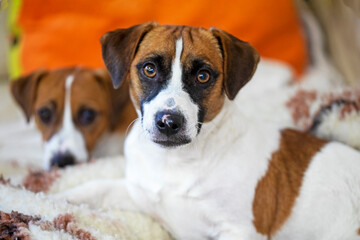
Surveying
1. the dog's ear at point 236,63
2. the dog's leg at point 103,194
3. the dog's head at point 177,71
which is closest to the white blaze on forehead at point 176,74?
the dog's head at point 177,71

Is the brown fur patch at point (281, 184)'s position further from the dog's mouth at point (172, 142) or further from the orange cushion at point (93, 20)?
the orange cushion at point (93, 20)

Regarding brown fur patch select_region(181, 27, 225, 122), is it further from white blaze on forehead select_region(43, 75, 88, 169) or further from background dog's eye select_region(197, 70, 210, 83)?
white blaze on forehead select_region(43, 75, 88, 169)

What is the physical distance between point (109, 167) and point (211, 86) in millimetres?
1049

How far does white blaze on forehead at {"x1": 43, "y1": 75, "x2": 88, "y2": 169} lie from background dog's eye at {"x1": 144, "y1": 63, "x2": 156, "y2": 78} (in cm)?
105

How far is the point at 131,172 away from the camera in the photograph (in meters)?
2.29

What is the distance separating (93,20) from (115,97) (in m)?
1.14

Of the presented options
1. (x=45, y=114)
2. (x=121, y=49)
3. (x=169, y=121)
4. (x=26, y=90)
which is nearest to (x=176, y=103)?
(x=169, y=121)

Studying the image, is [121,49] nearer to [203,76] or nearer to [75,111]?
[203,76]

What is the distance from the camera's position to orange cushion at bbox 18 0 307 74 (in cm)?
367

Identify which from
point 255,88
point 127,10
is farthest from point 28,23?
point 255,88

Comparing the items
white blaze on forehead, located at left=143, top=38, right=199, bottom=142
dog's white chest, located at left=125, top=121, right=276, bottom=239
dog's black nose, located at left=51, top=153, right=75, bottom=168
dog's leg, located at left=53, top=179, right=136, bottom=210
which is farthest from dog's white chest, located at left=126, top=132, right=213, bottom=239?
dog's black nose, located at left=51, top=153, right=75, bottom=168

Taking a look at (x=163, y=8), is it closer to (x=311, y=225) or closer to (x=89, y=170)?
(x=89, y=170)

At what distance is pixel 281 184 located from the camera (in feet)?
7.14

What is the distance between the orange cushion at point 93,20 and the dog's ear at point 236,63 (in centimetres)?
171
